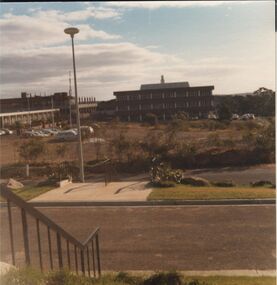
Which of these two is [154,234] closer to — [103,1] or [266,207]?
[266,207]

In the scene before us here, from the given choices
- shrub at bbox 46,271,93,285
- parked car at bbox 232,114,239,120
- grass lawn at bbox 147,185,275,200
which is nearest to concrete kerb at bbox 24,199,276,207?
grass lawn at bbox 147,185,275,200

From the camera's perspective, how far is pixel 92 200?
784 centimetres

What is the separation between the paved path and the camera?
8.05m

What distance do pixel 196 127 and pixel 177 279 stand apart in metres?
19.0

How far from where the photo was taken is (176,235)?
552cm

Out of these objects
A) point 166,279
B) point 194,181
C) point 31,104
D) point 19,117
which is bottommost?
point 194,181

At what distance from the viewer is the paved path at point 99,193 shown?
8051mm

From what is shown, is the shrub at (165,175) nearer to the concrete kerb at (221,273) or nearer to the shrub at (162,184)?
the shrub at (162,184)

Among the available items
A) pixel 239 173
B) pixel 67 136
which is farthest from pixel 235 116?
pixel 239 173

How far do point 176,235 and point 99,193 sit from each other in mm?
3350

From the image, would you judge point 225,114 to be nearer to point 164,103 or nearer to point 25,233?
point 164,103

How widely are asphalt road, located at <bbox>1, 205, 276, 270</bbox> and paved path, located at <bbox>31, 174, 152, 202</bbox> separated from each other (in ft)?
1.98

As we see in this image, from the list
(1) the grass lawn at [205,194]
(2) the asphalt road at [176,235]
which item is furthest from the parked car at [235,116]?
(2) the asphalt road at [176,235]

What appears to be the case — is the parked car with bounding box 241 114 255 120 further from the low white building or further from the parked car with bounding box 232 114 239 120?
the low white building
